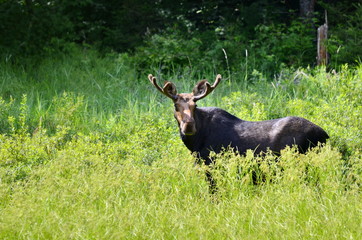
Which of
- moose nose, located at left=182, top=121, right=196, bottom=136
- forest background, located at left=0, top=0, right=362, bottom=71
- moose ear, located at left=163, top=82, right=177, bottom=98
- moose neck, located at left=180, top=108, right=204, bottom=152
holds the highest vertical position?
moose ear, located at left=163, top=82, right=177, bottom=98

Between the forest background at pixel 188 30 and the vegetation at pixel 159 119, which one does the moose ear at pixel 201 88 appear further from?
the forest background at pixel 188 30

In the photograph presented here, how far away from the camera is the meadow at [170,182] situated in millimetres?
4695

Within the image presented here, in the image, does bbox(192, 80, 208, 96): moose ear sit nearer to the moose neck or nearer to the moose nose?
the moose neck

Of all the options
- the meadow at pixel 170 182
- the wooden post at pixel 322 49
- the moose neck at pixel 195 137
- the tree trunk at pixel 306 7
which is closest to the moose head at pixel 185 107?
the moose neck at pixel 195 137

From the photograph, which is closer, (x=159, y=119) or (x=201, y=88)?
(x=201, y=88)

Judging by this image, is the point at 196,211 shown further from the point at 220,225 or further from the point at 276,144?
the point at 276,144

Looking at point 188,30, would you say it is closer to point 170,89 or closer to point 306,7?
point 306,7

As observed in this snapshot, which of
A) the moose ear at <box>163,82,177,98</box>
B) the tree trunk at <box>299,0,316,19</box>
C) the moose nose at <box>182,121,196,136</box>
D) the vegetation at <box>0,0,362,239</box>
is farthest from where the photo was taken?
the tree trunk at <box>299,0,316,19</box>

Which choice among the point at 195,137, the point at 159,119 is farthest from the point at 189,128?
the point at 159,119

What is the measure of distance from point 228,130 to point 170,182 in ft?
3.30

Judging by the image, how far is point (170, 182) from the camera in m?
6.37

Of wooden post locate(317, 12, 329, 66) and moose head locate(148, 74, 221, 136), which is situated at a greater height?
moose head locate(148, 74, 221, 136)

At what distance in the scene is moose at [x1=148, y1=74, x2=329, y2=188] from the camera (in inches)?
257

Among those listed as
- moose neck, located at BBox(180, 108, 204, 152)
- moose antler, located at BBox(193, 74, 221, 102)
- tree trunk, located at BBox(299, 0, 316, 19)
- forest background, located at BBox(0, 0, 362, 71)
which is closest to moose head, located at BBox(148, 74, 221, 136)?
moose antler, located at BBox(193, 74, 221, 102)
